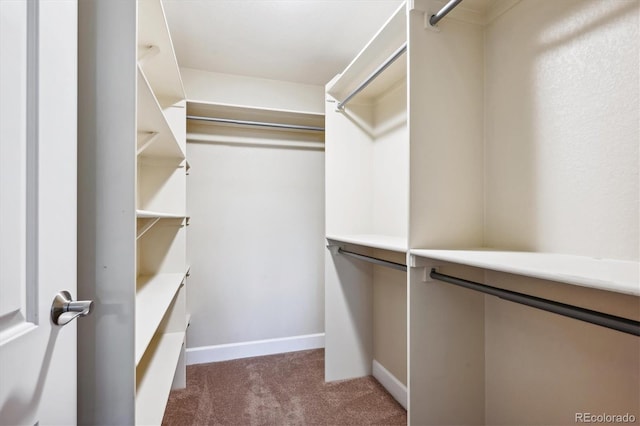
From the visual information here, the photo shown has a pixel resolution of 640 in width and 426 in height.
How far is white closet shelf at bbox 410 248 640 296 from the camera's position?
0.67 m

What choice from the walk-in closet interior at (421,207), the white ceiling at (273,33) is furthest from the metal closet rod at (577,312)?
the white ceiling at (273,33)

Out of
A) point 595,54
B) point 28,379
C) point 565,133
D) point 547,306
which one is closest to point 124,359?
point 28,379

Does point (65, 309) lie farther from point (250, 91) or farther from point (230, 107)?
point (250, 91)

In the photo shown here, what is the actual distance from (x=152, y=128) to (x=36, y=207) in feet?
3.91

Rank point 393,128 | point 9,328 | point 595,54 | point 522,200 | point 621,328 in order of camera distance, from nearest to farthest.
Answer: point 9,328
point 621,328
point 595,54
point 522,200
point 393,128

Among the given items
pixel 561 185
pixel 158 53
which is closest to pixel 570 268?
pixel 561 185

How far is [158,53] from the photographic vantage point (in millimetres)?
1621

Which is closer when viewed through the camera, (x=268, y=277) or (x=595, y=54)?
(x=595, y=54)

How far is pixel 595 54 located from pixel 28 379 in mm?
1672

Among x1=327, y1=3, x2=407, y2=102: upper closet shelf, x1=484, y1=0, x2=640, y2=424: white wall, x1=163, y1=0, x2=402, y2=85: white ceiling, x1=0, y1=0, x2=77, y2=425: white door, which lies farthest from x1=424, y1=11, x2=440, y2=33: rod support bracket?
x1=0, y1=0, x2=77, y2=425: white door

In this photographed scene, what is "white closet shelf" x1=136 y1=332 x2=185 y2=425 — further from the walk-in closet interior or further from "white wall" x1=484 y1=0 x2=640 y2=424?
"white wall" x1=484 y1=0 x2=640 y2=424

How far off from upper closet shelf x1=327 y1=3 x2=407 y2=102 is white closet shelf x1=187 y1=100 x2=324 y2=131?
40 cm

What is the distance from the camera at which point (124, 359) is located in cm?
85

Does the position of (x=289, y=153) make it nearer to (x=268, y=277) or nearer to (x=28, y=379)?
(x=268, y=277)
